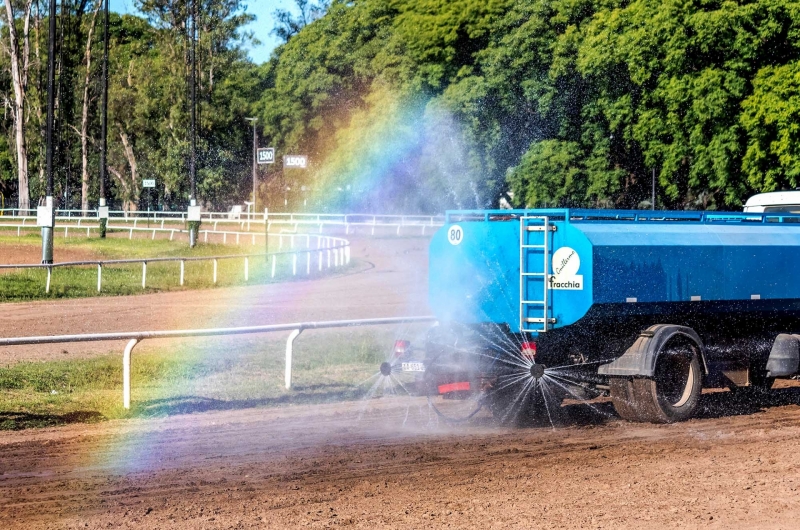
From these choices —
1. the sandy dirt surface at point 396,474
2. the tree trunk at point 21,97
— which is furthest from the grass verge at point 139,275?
the tree trunk at point 21,97

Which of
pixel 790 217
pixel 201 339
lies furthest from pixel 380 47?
pixel 790 217

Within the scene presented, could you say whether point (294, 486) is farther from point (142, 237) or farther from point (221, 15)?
point (221, 15)

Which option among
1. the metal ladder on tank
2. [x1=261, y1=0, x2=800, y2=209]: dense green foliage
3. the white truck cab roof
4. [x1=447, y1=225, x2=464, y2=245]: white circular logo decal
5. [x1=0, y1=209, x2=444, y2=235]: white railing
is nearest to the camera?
the metal ladder on tank

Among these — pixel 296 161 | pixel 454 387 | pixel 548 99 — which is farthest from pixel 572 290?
pixel 548 99

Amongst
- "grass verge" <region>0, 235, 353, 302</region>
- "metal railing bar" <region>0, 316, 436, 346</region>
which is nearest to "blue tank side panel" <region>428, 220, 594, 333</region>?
"metal railing bar" <region>0, 316, 436, 346</region>

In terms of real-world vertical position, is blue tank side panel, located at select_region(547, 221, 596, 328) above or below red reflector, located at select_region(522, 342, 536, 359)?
above

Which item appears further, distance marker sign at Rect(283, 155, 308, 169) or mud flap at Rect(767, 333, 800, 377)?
distance marker sign at Rect(283, 155, 308, 169)

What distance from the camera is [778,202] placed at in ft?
51.0

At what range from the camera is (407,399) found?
42.3 ft

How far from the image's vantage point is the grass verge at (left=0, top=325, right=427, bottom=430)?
460 inches

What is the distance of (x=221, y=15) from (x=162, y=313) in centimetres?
6341

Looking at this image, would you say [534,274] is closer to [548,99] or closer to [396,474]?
[396,474]

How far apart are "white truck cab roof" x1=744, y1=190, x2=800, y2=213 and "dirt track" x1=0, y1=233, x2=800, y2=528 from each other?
13.8 ft

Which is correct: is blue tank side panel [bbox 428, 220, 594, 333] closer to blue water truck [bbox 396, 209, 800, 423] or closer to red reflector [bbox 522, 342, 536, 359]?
blue water truck [bbox 396, 209, 800, 423]
